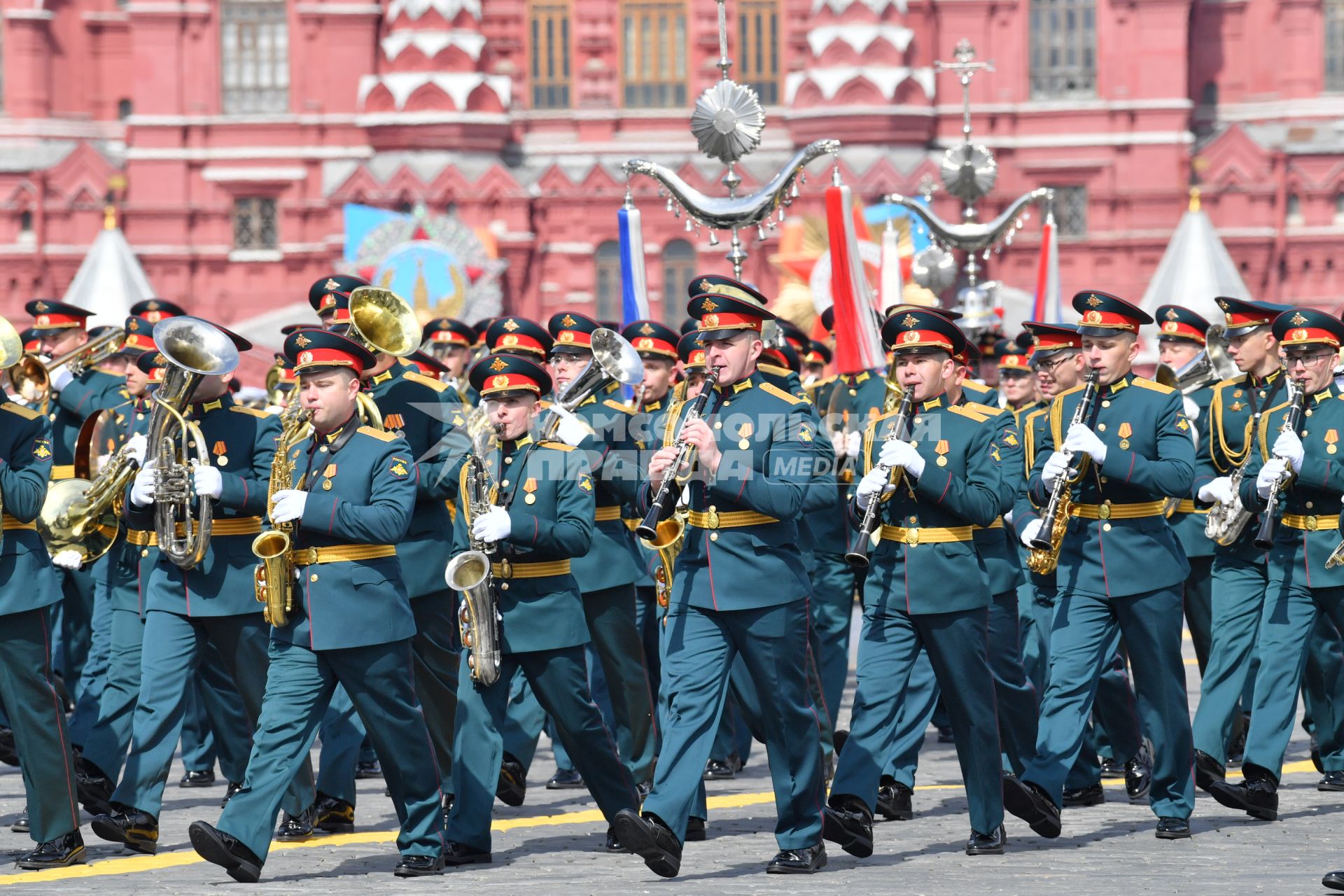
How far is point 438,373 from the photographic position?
11.9 metres

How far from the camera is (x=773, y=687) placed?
8234 millimetres

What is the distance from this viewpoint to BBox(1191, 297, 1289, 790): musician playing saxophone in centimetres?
977

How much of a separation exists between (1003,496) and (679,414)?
1.33 meters

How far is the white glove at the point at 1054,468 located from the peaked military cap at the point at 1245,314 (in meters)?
1.85

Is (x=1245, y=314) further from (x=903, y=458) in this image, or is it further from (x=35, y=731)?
(x=35, y=731)

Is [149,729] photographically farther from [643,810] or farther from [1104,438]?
[1104,438]

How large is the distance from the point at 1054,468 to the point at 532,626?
223 centimetres

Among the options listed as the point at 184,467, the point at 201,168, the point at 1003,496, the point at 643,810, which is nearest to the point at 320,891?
the point at 643,810

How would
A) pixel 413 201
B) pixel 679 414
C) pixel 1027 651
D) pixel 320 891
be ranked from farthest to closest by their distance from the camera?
1. pixel 413 201
2. pixel 1027 651
3. pixel 679 414
4. pixel 320 891

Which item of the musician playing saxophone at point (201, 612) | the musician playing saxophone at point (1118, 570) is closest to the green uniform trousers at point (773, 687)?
the musician playing saxophone at point (1118, 570)

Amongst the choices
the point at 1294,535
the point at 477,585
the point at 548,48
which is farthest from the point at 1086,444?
the point at 548,48

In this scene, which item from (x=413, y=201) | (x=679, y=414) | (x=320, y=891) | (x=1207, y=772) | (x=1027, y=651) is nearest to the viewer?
(x=320, y=891)

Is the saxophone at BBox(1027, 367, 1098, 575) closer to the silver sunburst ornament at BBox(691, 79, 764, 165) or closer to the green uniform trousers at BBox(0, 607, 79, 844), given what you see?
the green uniform trousers at BBox(0, 607, 79, 844)

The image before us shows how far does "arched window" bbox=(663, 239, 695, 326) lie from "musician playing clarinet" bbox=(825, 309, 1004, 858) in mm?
24832
